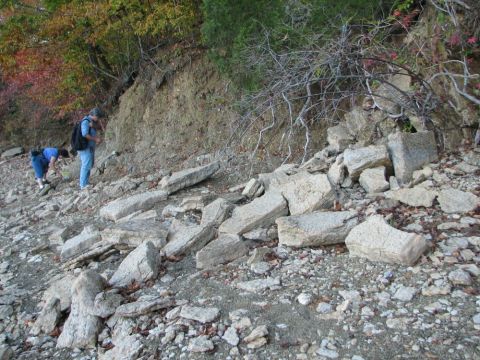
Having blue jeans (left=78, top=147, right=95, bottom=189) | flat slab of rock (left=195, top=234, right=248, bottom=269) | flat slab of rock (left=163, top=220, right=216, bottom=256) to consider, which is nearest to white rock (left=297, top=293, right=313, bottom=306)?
flat slab of rock (left=195, top=234, right=248, bottom=269)

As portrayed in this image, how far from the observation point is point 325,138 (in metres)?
7.34

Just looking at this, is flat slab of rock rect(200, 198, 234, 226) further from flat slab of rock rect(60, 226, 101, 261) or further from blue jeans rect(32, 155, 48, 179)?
blue jeans rect(32, 155, 48, 179)

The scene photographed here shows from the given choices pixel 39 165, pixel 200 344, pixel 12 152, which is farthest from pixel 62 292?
pixel 12 152

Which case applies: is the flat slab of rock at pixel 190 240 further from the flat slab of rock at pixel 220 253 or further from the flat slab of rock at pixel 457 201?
the flat slab of rock at pixel 457 201

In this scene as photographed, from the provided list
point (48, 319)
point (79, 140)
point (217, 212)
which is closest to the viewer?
point (48, 319)

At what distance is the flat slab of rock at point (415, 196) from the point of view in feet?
13.6

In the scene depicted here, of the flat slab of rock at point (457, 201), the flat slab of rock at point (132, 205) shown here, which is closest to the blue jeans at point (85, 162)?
the flat slab of rock at point (132, 205)

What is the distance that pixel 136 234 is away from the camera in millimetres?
4996

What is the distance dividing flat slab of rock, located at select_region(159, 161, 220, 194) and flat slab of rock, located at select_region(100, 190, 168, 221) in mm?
174

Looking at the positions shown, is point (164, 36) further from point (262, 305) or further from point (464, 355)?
point (464, 355)

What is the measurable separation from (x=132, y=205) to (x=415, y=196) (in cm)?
388

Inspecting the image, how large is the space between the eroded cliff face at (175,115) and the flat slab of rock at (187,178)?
1789 millimetres

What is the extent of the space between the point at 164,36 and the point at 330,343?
899 cm

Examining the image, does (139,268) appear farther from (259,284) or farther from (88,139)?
(88,139)
